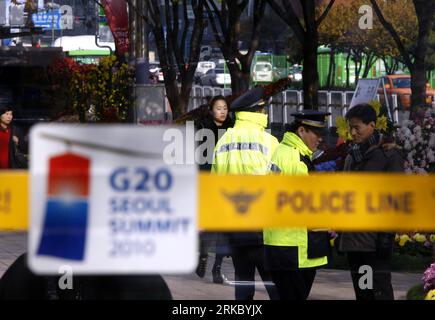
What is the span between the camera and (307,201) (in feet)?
10.2

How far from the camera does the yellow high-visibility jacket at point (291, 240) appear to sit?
21.2ft

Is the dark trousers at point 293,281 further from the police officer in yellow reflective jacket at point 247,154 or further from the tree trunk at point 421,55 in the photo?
the tree trunk at point 421,55

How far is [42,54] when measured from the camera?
2186 cm

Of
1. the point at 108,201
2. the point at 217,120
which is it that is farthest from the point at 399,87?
the point at 108,201

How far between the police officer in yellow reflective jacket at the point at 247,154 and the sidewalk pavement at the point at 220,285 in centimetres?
14

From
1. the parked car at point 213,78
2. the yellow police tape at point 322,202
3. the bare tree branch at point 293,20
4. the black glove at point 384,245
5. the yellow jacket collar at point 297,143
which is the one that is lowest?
the parked car at point 213,78

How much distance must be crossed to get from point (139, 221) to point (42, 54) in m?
19.3

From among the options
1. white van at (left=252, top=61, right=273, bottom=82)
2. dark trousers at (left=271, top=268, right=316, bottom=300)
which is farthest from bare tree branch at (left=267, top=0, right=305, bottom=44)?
white van at (left=252, top=61, right=273, bottom=82)

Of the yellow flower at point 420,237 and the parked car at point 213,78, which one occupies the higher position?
the parked car at point 213,78

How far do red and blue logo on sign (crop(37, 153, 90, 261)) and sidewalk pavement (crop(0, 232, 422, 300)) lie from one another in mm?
339

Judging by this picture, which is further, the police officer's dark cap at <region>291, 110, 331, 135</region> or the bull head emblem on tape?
the police officer's dark cap at <region>291, 110, 331, 135</region>

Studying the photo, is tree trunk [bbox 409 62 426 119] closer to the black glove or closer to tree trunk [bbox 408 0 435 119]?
tree trunk [bbox 408 0 435 119]

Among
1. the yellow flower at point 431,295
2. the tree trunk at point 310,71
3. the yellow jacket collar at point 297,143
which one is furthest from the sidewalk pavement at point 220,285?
the tree trunk at point 310,71

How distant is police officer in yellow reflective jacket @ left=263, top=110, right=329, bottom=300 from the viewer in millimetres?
6445
